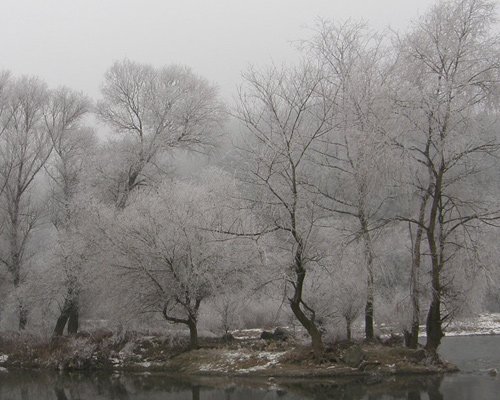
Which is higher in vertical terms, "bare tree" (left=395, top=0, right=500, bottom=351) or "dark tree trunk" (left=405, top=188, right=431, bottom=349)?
"bare tree" (left=395, top=0, right=500, bottom=351)

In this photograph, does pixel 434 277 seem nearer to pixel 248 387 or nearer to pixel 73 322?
pixel 248 387

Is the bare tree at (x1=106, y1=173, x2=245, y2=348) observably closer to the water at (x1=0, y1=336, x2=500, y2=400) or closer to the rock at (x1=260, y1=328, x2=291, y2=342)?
the water at (x1=0, y1=336, x2=500, y2=400)

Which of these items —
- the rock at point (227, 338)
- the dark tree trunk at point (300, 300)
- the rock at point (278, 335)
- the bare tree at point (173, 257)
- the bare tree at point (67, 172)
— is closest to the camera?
the dark tree trunk at point (300, 300)

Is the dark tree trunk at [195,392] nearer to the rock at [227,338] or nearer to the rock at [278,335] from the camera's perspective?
the rock at [227,338]

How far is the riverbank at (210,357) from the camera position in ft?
61.8

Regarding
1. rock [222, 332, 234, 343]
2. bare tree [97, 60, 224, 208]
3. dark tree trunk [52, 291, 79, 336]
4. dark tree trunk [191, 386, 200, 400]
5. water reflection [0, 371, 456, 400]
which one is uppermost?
bare tree [97, 60, 224, 208]

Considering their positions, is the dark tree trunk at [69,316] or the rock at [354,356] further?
the dark tree trunk at [69,316]

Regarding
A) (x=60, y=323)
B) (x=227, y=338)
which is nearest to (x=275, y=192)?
(x=227, y=338)

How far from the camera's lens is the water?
1540 cm

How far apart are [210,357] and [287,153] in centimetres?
944

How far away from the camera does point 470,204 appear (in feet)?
57.0

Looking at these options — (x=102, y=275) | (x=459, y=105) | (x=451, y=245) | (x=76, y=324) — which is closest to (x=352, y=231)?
(x=451, y=245)

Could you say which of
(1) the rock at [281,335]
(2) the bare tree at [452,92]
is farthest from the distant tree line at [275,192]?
(1) the rock at [281,335]

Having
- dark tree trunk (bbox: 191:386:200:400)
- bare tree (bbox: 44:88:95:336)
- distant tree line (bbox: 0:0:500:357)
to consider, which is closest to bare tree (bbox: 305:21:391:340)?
distant tree line (bbox: 0:0:500:357)
